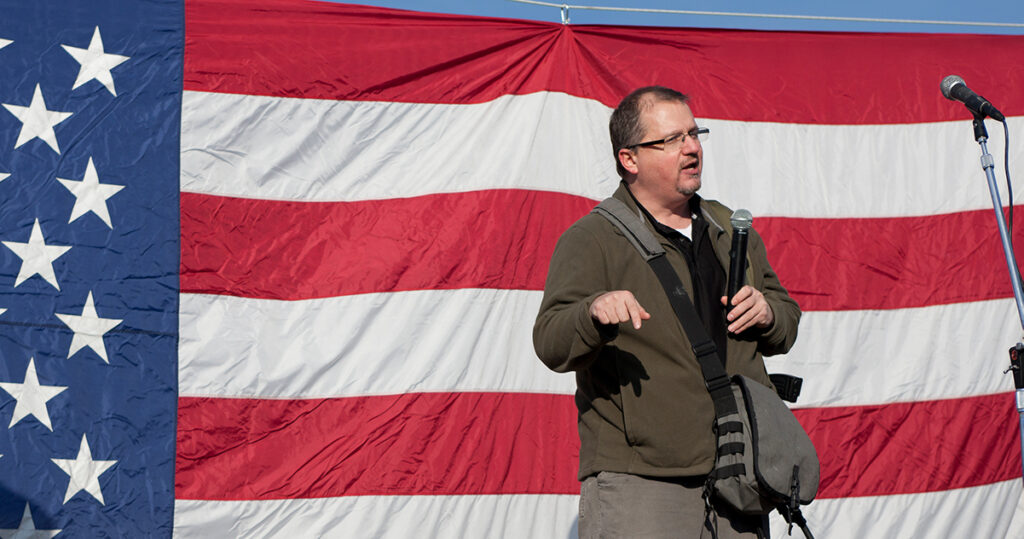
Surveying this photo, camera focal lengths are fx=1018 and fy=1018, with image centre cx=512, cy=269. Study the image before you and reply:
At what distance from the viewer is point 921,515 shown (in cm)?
347

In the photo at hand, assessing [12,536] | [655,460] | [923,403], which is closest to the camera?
[655,460]

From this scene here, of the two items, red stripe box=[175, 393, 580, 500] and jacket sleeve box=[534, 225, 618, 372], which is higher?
jacket sleeve box=[534, 225, 618, 372]

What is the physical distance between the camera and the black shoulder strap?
69.2 inches

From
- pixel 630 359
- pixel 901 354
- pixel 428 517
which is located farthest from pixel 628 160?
pixel 901 354

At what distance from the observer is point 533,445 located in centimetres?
325

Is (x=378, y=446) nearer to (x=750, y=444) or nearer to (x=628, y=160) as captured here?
(x=628, y=160)

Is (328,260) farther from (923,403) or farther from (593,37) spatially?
(923,403)

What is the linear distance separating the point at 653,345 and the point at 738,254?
0.22m

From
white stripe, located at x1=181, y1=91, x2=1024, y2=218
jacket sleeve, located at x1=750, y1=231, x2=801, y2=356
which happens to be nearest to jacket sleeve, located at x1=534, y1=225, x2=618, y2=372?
jacket sleeve, located at x1=750, y1=231, x2=801, y2=356

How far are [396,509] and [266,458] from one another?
0.43 metres

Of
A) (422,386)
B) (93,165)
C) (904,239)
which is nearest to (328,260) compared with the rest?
(422,386)

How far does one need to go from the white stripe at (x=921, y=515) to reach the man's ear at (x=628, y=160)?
1.83m

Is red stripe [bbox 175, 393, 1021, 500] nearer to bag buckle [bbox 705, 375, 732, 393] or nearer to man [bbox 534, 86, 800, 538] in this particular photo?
man [bbox 534, 86, 800, 538]

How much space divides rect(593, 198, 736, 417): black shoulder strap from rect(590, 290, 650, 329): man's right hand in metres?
0.20
